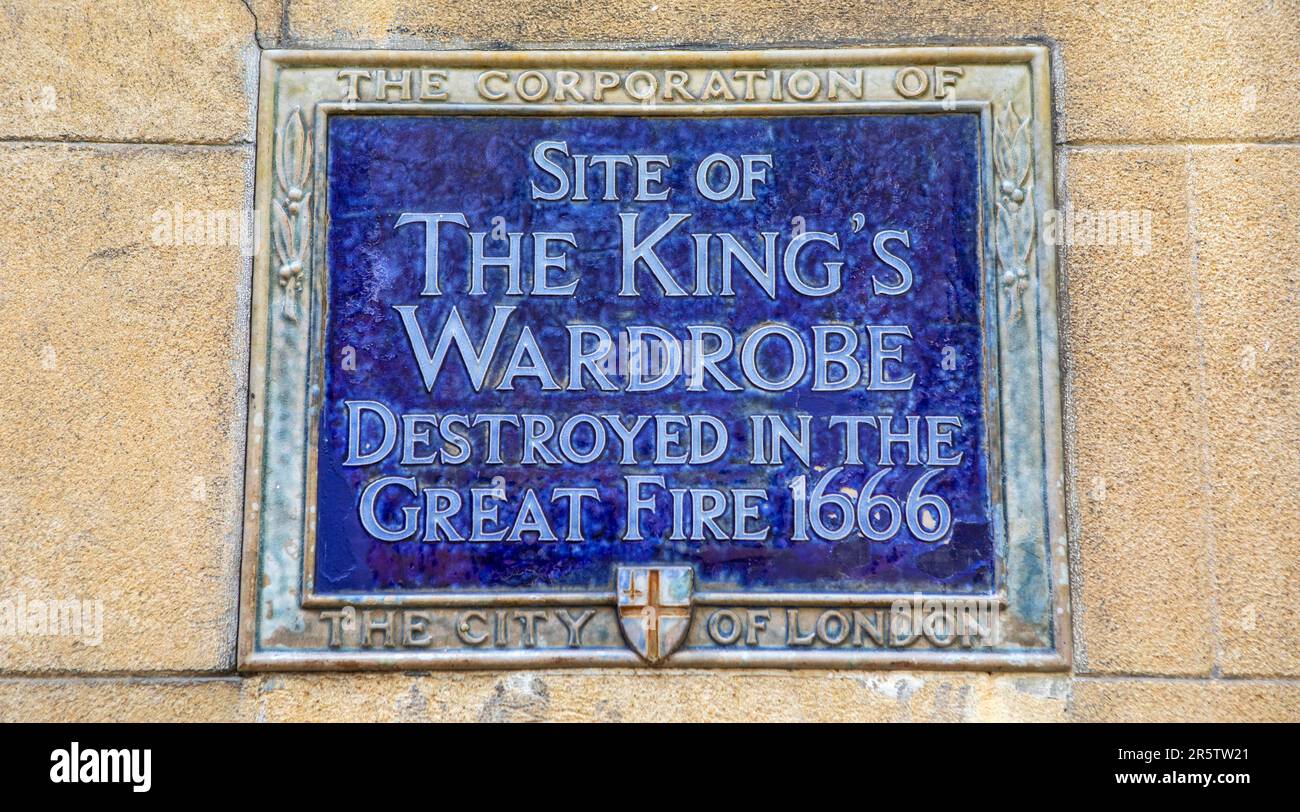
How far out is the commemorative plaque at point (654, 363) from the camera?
140 inches

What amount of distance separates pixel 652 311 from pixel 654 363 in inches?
6.1

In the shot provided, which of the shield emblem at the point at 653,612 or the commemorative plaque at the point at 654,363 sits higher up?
the commemorative plaque at the point at 654,363

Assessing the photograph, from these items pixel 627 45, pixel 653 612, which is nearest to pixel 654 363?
pixel 653 612

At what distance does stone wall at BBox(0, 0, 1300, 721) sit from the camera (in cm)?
351

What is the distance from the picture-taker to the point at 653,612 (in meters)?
3.54

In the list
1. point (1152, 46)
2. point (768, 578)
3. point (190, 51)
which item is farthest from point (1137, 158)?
point (190, 51)

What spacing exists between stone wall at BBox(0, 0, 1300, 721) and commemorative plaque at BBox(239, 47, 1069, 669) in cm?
9

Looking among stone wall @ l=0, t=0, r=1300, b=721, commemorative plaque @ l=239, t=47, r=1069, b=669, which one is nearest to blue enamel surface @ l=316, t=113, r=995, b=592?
commemorative plaque @ l=239, t=47, r=1069, b=669

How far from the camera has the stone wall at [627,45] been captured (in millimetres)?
3514

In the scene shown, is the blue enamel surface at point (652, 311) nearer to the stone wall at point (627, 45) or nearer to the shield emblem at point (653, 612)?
the shield emblem at point (653, 612)

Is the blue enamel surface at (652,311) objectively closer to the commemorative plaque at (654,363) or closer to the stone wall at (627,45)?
the commemorative plaque at (654,363)

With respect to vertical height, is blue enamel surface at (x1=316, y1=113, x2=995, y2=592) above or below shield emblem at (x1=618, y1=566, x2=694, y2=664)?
above

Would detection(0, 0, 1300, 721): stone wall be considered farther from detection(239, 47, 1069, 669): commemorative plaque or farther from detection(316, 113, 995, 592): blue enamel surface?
detection(316, 113, 995, 592): blue enamel surface

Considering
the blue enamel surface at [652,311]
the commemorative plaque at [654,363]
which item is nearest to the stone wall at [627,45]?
the commemorative plaque at [654,363]
